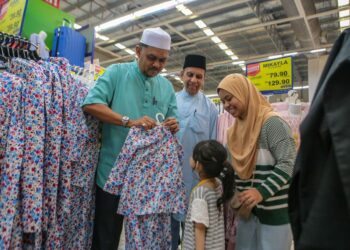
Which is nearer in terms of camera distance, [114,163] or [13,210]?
[13,210]

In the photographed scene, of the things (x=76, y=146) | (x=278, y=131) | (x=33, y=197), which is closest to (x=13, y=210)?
(x=33, y=197)

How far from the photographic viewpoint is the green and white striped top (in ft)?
5.09

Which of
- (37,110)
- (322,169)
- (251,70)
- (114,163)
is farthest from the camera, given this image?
(251,70)

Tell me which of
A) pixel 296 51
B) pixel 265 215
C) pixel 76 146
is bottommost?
pixel 265 215

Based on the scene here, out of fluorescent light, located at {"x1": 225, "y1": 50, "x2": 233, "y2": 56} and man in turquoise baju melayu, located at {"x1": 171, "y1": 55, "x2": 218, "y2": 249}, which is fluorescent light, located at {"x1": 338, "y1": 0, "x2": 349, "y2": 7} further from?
man in turquoise baju melayu, located at {"x1": 171, "y1": 55, "x2": 218, "y2": 249}

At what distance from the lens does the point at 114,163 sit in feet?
5.71

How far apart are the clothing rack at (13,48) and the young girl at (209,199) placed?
3.76 ft

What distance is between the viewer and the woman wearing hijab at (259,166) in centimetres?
157

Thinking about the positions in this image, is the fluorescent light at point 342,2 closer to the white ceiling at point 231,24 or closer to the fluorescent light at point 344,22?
the white ceiling at point 231,24

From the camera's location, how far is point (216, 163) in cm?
180

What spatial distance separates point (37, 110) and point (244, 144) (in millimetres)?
1161

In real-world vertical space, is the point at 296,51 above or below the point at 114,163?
above

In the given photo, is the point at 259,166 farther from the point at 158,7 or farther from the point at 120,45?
the point at 120,45

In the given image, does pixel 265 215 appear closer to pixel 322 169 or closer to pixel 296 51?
pixel 322 169
